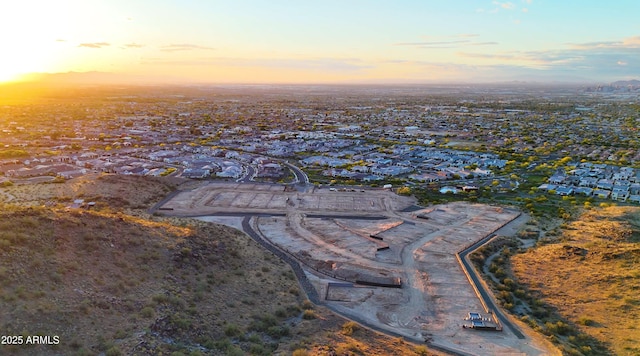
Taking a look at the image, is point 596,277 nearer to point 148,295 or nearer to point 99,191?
point 148,295

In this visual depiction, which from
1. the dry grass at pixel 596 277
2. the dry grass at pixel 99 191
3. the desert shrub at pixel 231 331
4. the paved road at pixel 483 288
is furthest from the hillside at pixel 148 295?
the dry grass at pixel 99 191

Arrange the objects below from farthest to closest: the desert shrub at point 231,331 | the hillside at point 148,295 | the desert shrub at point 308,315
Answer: the desert shrub at point 308,315
the desert shrub at point 231,331
the hillside at point 148,295

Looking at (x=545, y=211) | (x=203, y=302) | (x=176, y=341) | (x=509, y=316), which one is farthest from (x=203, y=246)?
(x=545, y=211)

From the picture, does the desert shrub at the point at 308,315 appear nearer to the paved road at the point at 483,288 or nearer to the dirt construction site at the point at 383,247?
the dirt construction site at the point at 383,247

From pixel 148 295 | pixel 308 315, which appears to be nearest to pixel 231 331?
pixel 148 295

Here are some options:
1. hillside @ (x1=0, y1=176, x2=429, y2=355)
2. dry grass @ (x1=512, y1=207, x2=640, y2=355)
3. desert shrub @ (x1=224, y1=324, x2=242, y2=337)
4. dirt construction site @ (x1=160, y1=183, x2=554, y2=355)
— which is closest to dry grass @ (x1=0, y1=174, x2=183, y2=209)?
dirt construction site @ (x1=160, y1=183, x2=554, y2=355)

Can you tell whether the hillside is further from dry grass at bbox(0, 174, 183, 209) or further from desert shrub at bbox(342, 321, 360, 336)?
dry grass at bbox(0, 174, 183, 209)
